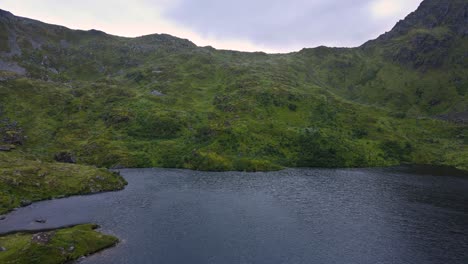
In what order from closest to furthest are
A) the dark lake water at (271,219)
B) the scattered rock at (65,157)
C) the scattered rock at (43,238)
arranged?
the scattered rock at (43,238)
the dark lake water at (271,219)
the scattered rock at (65,157)

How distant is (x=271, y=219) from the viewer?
104812 millimetres

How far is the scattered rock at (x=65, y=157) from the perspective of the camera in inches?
6929

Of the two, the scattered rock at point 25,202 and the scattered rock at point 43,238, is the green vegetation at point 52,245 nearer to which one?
the scattered rock at point 43,238

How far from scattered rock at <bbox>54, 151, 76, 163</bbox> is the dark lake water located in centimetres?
4065

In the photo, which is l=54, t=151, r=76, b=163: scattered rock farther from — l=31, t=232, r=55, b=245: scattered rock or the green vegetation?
l=31, t=232, r=55, b=245: scattered rock

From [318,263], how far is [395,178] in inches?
4549

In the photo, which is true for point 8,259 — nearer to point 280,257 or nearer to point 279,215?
point 280,257

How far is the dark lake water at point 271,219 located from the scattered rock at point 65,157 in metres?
40.6

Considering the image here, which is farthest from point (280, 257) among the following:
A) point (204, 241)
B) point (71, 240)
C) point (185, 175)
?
point (185, 175)

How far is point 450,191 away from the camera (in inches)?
5782

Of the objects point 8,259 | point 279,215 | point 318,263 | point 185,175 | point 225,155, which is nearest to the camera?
point 8,259

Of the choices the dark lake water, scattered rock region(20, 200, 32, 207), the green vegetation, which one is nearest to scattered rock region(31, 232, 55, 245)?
the green vegetation

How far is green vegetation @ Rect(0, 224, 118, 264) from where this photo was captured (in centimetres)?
7250

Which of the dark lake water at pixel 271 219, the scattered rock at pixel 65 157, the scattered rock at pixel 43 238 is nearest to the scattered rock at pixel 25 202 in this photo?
the dark lake water at pixel 271 219
